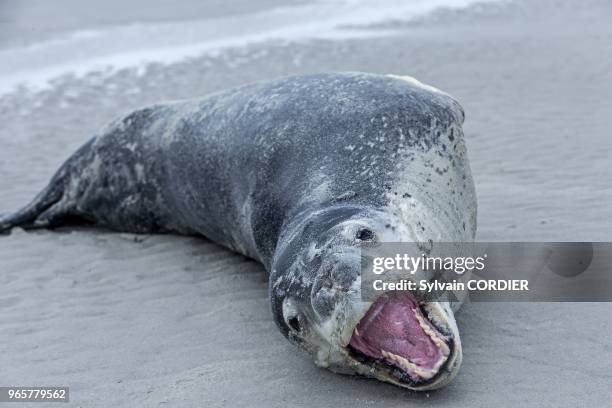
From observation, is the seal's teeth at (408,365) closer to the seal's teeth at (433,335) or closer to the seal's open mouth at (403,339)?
the seal's open mouth at (403,339)

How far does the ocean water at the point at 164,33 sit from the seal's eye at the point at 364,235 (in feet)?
32.3

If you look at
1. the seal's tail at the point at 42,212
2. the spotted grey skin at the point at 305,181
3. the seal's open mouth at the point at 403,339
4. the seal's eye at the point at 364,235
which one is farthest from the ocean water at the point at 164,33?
the seal's open mouth at the point at 403,339

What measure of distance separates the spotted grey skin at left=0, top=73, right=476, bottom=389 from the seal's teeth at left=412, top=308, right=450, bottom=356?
0.04 m

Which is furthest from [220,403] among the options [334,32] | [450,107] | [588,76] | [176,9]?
[176,9]

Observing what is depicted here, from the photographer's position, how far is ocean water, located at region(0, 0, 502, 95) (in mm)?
13375

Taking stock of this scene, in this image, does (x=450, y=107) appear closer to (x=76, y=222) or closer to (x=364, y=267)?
(x=364, y=267)

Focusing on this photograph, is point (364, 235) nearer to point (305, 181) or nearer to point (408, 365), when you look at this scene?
point (408, 365)

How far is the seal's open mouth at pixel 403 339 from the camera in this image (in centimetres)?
308

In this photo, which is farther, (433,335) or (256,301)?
(256,301)

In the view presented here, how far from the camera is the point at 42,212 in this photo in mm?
6230

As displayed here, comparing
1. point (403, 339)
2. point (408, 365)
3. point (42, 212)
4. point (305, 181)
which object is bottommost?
point (42, 212)

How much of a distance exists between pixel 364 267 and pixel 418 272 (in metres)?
0.28

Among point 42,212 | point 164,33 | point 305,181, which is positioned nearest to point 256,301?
point 305,181

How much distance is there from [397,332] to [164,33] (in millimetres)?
14296
